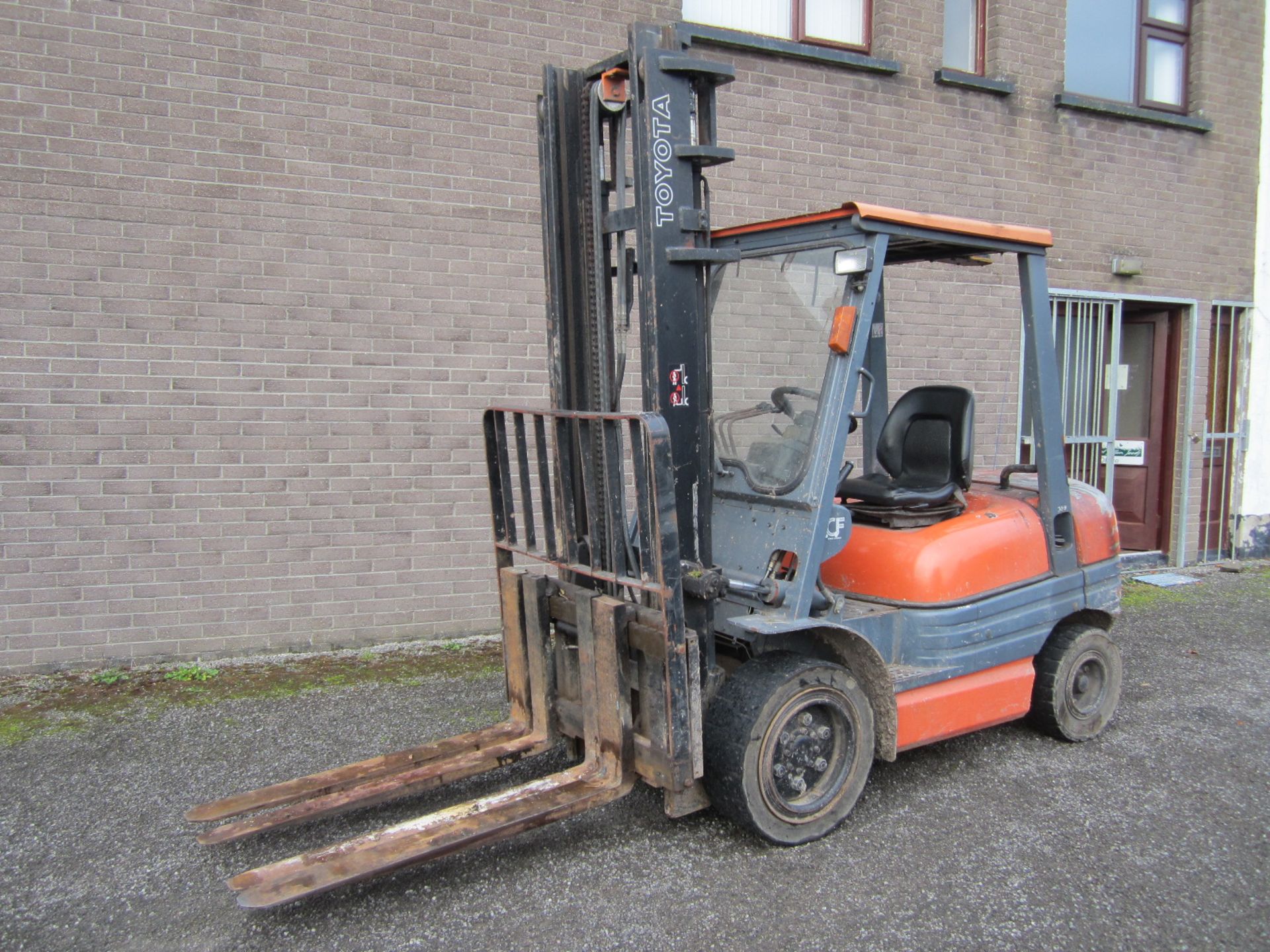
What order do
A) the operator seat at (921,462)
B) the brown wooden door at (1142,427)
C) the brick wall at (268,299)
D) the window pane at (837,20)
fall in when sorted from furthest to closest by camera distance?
the brown wooden door at (1142,427) < the window pane at (837,20) < the brick wall at (268,299) < the operator seat at (921,462)

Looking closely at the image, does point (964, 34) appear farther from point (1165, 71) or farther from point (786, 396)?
point (786, 396)

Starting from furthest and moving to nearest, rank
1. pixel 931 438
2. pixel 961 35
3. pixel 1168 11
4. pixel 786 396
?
pixel 1168 11 → pixel 961 35 → pixel 931 438 → pixel 786 396

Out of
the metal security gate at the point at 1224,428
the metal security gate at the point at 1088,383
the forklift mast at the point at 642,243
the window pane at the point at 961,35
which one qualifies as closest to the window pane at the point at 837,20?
the window pane at the point at 961,35

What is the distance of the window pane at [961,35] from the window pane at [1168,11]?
2.10m

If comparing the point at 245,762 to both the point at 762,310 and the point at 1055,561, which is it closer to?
the point at 762,310

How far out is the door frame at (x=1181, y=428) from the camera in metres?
9.11

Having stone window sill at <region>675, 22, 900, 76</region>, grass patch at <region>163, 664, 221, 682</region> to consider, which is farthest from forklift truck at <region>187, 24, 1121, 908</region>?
stone window sill at <region>675, 22, 900, 76</region>

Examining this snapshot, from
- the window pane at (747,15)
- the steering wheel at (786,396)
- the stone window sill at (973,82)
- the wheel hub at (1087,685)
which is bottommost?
the wheel hub at (1087,685)

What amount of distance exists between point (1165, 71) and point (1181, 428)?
136 inches

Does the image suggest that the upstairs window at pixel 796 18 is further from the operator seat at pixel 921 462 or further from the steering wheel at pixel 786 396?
the steering wheel at pixel 786 396

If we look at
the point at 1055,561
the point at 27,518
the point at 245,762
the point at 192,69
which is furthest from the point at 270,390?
the point at 1055,561

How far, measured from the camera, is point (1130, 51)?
9.09 meters

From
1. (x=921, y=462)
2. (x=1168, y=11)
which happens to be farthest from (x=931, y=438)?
(x=1168, y=11)

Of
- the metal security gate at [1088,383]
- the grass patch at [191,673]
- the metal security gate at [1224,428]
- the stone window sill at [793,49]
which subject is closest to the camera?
the grass patch at [191,673]
